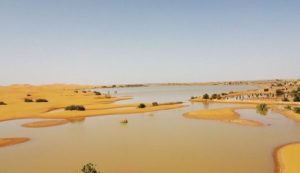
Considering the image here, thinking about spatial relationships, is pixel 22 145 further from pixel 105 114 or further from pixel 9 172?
pixel 105 114

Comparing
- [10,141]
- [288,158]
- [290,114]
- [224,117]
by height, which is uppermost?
[290,114]

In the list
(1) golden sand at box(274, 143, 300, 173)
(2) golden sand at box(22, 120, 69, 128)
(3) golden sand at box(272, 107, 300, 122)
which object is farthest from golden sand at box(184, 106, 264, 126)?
(2) golden sand at box(22, 120, 69, 128)

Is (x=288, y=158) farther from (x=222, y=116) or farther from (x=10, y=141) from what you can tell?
(x=10, y=141)

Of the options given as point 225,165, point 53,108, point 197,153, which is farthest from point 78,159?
point 53,108

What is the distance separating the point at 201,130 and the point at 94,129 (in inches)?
530

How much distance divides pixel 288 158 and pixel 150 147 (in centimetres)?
1139

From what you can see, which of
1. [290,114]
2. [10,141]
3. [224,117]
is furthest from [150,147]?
[290,114]

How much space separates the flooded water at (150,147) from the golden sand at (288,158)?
1.95 feet

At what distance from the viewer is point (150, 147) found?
26156 millimetres

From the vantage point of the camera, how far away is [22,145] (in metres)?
28.7

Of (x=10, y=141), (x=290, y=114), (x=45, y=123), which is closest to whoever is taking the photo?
(x=10, y=141)

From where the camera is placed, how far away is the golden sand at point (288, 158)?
1930 cm

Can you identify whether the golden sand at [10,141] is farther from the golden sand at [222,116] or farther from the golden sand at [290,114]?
the golden sand at [290,114]

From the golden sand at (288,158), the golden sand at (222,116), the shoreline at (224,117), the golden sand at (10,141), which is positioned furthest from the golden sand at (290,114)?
the golden sand at (10,141)
